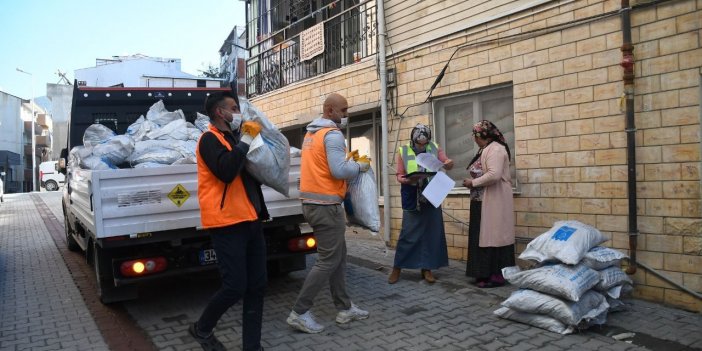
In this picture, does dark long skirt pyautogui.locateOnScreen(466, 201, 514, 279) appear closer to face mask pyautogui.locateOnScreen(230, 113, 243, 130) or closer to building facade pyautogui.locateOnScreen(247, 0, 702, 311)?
building facade pyautogui.locateOnScreen(247, 0, 702, 311)

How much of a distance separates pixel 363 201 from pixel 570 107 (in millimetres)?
2504

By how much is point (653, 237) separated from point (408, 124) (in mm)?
3591

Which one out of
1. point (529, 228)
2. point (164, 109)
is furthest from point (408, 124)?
point (164, 109)

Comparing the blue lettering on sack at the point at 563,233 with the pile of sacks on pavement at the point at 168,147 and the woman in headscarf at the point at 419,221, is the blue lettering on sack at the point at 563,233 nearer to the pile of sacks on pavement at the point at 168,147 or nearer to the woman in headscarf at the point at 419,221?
the woman in headscarf at the point at 419,221

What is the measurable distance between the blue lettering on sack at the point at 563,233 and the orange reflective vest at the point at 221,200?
2530 millimetres

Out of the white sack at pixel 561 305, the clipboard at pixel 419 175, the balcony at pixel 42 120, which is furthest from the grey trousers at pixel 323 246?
the balcony at pixel 42 120

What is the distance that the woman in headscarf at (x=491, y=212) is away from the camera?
5156mm

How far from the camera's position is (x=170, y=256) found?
4641mm

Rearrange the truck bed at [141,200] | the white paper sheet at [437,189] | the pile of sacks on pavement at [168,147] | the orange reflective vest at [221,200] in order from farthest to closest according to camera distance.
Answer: the white paper sheet at [437,189], the truck bed at [141,200], the pile of sacks on pavement at [168,147], the orange reflective vest at [221,200]

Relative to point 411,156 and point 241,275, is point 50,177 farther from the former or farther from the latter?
point 241,275

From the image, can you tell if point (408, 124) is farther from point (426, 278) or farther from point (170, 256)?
point (170, 256)

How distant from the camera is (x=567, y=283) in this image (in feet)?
12.6

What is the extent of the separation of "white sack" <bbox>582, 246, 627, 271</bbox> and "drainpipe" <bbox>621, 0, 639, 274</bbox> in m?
0.55

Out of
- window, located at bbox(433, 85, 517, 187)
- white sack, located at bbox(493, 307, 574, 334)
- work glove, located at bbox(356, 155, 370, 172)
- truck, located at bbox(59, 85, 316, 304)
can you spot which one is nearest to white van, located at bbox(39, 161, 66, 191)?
truck, located at bbox(59, 85, 316, 304)
